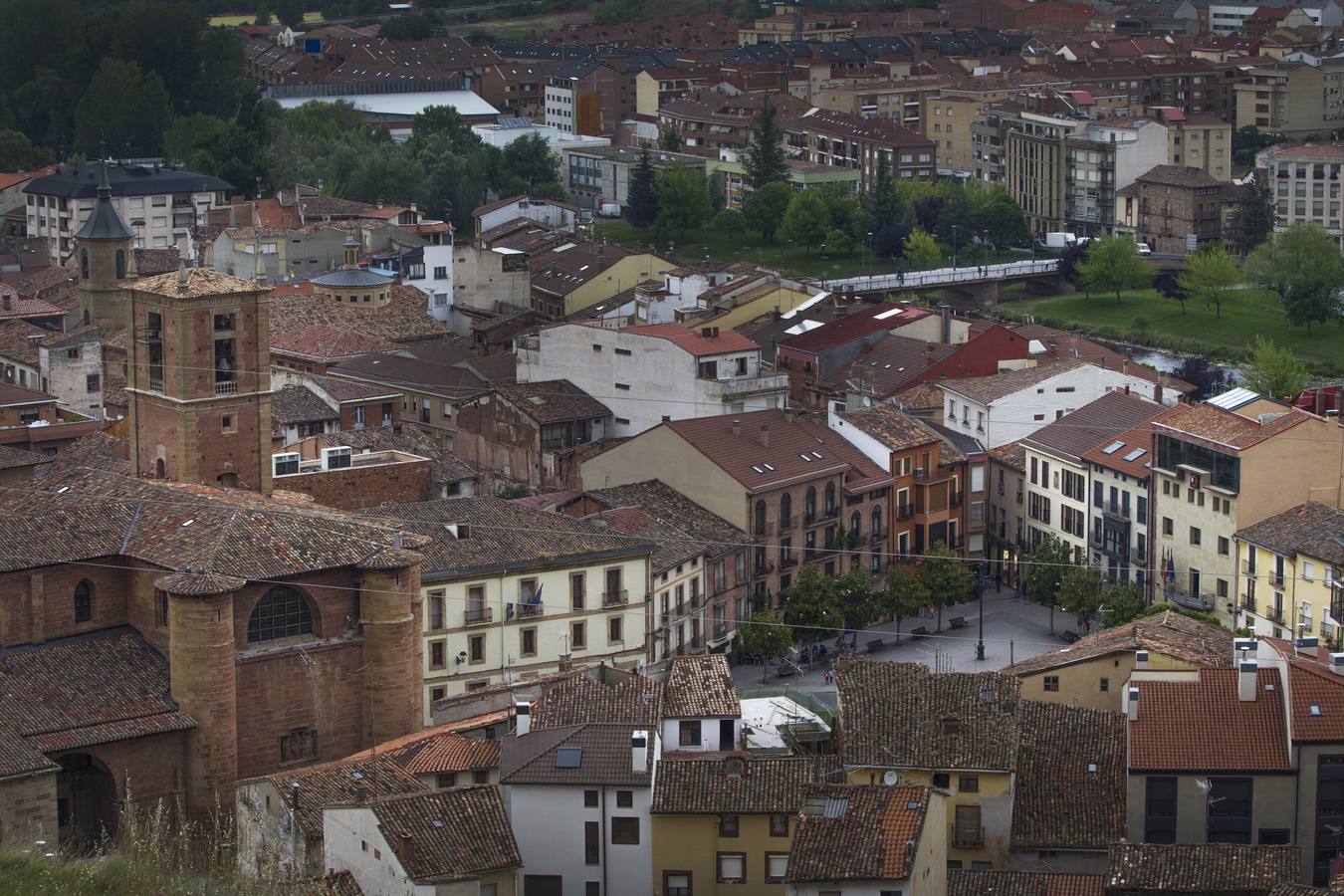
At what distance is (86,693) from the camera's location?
4850 centimetres

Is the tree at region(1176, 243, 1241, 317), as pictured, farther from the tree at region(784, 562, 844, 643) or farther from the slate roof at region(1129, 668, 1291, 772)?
the slate roof at region(1129, 668, 1291, 772)

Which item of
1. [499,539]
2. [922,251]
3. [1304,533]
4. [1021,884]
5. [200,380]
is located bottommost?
[922,251]

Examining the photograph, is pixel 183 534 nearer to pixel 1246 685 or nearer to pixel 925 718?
pixel 925 718

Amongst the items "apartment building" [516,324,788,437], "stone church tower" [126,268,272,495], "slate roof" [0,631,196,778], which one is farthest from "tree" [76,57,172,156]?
"slate roof" [0,631,196,778]

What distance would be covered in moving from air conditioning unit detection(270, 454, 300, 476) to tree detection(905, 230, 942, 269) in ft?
227

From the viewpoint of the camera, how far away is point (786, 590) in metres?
68.8

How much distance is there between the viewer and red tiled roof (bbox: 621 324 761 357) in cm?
8031

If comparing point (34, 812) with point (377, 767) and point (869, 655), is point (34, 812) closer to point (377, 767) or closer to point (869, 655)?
point (377, 767)

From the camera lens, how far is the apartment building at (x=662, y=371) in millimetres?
79875

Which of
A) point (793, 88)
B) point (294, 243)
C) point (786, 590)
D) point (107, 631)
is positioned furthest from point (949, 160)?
point (107, 631)

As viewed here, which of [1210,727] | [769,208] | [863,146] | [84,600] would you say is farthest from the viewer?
[863,146]

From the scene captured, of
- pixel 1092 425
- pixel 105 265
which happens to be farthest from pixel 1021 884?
pixel 105 265

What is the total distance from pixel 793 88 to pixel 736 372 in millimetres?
107553

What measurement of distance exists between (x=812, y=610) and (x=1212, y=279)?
61.4m
